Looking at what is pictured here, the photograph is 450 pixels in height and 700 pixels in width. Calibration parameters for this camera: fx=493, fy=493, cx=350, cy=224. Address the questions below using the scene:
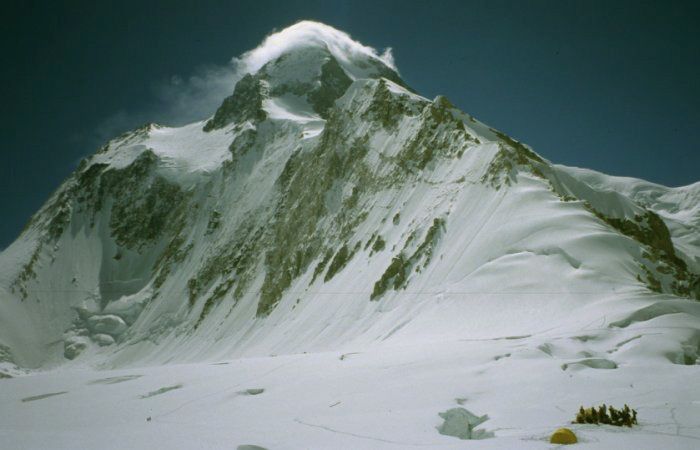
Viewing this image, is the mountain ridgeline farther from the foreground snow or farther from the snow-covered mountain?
the foreground snow

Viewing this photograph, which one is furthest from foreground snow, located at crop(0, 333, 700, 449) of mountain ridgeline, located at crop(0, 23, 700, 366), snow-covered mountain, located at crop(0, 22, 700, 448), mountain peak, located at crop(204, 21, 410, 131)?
mountain peak, located at crop(204, 21, 410, 131)

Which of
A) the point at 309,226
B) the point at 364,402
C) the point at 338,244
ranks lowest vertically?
the point at 364,402

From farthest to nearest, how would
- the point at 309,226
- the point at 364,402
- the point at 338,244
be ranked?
the point at 309,226 < the point at 338,244 < the point at 364,402

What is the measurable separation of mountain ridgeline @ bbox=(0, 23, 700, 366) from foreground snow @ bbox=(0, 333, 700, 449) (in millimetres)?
9760

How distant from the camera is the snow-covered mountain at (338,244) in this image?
18766 millimetres

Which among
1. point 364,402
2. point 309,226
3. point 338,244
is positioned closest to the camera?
point 364,402

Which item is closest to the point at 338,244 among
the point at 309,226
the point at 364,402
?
the point at 309,226

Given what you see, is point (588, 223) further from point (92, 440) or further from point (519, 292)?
point (92, 440)

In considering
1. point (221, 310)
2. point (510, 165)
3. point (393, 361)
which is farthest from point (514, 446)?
point (221, 310)

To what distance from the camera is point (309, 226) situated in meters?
52.5

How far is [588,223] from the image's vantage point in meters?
22.8

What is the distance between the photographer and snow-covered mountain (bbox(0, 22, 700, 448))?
1877 cm

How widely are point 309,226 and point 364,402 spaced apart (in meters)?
44.6

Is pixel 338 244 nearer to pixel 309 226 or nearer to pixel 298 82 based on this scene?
pixel 309 226
